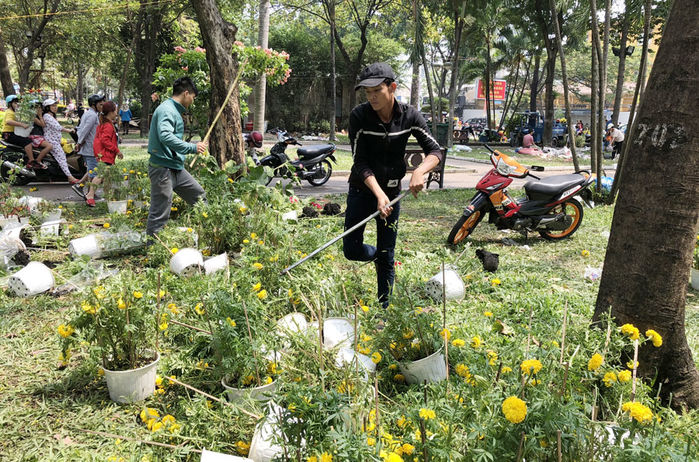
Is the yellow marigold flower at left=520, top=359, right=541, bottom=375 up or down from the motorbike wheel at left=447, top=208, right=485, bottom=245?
up

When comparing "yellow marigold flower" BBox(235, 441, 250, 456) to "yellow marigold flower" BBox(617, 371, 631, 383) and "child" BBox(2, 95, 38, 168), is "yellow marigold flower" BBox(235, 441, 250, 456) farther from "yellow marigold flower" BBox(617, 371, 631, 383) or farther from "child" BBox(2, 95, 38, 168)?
"child" BBox(2, 95, 38, 168)

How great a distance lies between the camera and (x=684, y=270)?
224 centimetres

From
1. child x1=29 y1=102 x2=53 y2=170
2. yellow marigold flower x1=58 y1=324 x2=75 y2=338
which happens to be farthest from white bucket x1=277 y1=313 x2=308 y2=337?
child x1=29 y1=102 x2=53 y2=170

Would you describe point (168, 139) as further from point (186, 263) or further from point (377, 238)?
point (377, 238)

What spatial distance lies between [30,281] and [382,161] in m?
2.90

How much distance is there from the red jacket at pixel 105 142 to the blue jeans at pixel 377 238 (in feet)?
16.5

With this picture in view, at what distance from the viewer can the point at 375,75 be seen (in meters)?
3.06

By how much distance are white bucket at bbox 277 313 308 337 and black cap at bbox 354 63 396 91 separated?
145cm

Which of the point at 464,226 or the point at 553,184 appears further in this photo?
the point at 553,184

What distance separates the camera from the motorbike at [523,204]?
5738mm

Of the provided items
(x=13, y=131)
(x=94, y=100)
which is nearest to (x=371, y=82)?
(x=94, y=100)

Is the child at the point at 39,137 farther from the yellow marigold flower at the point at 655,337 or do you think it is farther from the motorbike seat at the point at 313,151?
the yellow marigold flower at the point at 655,337

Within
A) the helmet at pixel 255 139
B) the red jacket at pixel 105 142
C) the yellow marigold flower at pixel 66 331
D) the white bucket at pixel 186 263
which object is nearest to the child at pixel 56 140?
the red jacket at pixel 105 142

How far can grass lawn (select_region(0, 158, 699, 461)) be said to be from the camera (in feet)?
5.23
